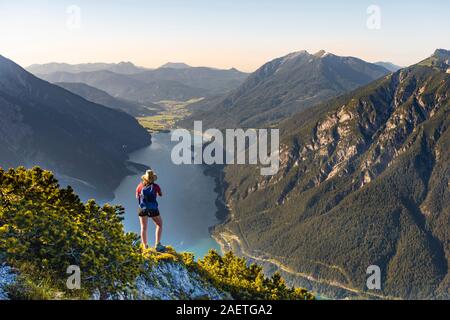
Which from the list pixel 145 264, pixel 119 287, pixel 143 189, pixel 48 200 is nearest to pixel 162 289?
pixel 145 264

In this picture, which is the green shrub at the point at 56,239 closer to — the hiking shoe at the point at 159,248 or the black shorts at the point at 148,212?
the black shorts at the point at 148,212

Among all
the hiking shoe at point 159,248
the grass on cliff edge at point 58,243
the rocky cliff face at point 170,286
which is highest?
the grass on cliff edge at point 58,243

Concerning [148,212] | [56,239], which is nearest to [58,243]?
[56,239]

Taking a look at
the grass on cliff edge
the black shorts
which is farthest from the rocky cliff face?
the black shorts

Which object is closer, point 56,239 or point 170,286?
point 56,239

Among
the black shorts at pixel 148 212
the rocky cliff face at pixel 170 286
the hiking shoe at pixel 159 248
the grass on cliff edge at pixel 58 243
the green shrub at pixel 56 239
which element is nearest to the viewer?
→ the grass on cliff edge at pixel 58 243

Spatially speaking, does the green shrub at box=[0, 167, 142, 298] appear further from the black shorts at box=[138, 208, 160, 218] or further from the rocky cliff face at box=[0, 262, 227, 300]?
the black shorts at box=[138, 208, 160, 218]

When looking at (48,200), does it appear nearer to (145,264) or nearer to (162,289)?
(145,264)

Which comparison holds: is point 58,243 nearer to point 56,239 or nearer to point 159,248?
point 56,239

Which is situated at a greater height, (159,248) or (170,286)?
(159,248)

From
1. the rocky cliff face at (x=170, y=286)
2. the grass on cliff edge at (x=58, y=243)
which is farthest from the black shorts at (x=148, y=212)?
the rocky cliff face at (x=170, y=286)

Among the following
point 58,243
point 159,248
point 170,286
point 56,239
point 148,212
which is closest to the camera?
point 58,243
